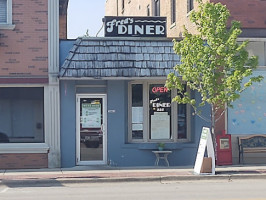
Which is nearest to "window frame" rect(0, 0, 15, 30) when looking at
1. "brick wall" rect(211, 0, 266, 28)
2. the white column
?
the white column

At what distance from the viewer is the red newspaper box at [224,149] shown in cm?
1622

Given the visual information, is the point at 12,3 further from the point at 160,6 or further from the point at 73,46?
the point at 160,6

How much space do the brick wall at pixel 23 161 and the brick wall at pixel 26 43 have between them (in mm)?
2487

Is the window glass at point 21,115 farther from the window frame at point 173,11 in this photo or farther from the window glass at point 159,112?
the window frame at point 173,11

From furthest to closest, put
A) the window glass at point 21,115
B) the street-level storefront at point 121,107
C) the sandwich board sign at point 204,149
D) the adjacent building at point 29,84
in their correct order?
the window glass at point 21,115 < the adjacent building at point 29,84 < the street-level storefront at point 121,107 < the sandwich board sign at point 204,149

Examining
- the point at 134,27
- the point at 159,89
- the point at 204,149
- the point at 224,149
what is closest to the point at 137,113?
the point at 159,89

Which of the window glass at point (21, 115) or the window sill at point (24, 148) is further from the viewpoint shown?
the window glass at point (21, 115)

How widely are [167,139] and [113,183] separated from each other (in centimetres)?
378

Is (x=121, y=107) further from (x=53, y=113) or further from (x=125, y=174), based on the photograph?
(x=125, y=174)

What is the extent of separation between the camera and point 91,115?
55.1ft

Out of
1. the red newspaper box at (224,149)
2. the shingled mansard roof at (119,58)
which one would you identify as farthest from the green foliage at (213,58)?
the red newspaper box at (224,149)

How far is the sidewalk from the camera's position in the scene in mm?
14017

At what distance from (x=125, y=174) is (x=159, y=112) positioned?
312 cm

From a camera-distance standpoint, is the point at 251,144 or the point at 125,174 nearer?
the point at 125,174
